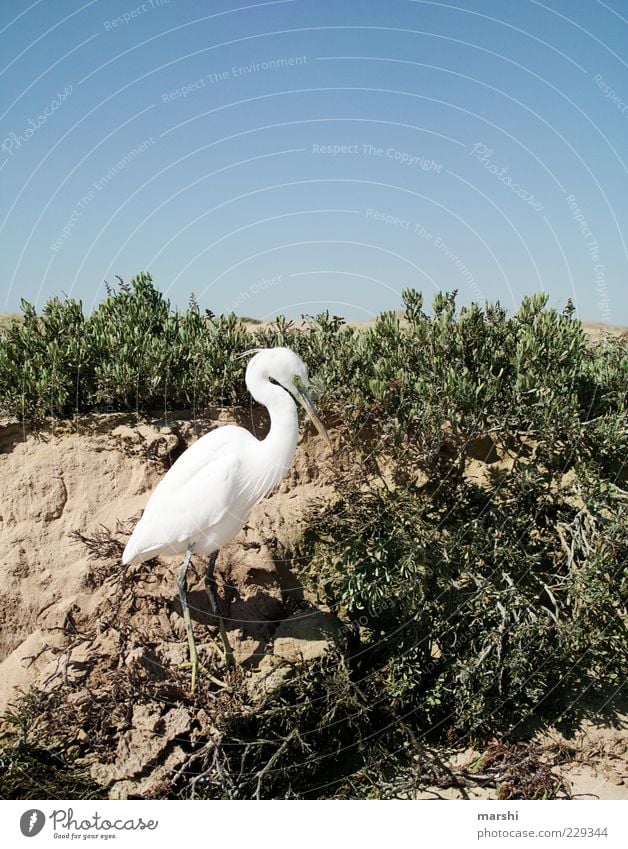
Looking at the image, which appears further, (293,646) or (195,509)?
(293,646)

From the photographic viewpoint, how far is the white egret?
A: 5812 millimetres

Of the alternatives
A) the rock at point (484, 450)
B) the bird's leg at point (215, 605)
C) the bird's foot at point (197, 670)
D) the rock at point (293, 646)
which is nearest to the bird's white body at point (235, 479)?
the bird's leg at point (215, 605)

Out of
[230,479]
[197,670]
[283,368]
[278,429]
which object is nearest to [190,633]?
[197,670]

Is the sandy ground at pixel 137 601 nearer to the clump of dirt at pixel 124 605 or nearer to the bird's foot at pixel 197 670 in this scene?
the clump of dirt at pixel 124 605

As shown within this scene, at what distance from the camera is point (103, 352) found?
751cm

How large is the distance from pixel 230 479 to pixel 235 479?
0.14 ft

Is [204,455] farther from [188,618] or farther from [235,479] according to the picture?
[188,618]

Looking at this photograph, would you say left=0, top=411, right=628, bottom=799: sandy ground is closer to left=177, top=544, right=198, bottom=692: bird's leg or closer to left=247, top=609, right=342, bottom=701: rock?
left=247, top=609, right=342, bottom=701: rock

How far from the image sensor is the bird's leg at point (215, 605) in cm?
597

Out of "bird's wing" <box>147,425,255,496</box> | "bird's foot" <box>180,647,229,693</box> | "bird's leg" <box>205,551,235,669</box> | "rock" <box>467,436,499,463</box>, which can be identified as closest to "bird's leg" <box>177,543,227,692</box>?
"bird's foot" <box>180,647,229,693</box>

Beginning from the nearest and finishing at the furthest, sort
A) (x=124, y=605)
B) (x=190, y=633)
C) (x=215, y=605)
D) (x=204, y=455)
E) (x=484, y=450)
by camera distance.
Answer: (x=190, y=633), (x=204, y=455), (x=215, y=605), (x=124, y=605), (x=484, y=450)

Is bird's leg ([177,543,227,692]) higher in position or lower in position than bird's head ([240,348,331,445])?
lower

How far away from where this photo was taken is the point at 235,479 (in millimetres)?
5840
